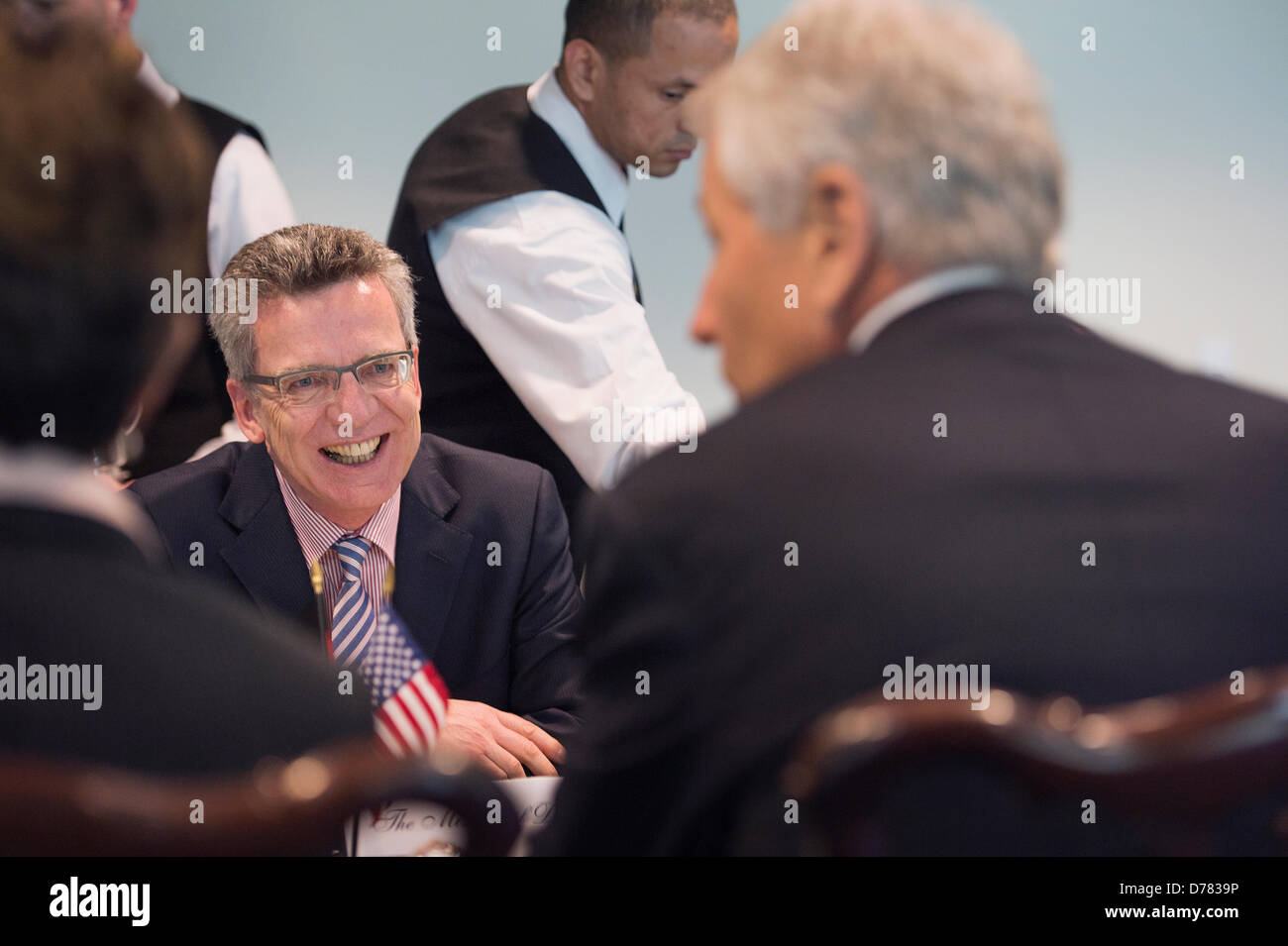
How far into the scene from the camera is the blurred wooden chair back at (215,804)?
2.33ft

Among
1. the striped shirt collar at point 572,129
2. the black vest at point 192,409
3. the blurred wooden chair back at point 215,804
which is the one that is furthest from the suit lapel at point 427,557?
the blurred wooden chair back at point 215,804

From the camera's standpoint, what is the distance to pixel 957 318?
1.04 meters

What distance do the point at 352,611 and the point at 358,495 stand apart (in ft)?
0.65

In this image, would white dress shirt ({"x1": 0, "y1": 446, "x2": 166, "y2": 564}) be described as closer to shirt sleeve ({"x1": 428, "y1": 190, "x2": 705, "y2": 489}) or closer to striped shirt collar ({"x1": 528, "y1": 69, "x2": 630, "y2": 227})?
shirt sleeve ({"x1": 428, "y1": 190, "x2": 705, "y2": 489})

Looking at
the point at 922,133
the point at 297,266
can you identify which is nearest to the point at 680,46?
the point at 297,266

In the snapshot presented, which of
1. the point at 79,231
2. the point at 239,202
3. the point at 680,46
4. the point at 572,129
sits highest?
the point at 680,46

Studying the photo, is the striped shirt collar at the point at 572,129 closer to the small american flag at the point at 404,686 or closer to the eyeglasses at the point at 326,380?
the eyeglasses at the point at 326,380

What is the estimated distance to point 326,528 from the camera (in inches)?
84.0

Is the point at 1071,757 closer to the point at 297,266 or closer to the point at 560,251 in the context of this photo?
the point at 297,266

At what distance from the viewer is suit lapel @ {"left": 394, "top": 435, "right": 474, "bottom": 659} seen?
2090 mm

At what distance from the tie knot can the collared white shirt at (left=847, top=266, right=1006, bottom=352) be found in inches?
47.5

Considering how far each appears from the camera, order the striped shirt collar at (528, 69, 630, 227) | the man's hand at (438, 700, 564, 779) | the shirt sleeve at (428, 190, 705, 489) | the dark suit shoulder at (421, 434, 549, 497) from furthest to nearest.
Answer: the striped shirt collar at (528, 69, 630, 227) → the shirt sleeve at (428, 190, 705, 489) → the dark suit shoulder at (421, 434, 549, 497) → the man's hand at (438, 700, 564, 779)

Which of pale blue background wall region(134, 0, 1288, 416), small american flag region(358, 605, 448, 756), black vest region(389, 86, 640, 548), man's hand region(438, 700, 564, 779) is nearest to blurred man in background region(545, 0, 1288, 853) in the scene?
small american flag region(358, 605, 448, 756)
